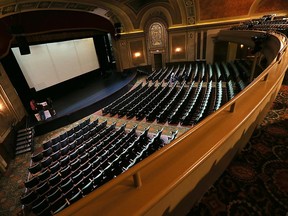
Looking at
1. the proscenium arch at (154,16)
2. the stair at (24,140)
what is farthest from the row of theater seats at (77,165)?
the proscenium arch at (154,16)

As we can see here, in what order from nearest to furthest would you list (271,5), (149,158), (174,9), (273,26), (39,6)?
(149,158), (273,26), (39,6), (271,5), (174,9)

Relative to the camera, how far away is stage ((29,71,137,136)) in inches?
352

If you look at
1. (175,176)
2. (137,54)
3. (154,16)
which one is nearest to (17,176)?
(175,176)

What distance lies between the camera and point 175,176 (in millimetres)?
1413

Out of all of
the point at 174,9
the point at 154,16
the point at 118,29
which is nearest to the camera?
the point at 174,9

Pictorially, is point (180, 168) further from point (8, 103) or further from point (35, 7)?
point (35, 7)

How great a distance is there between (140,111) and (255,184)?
280 inches

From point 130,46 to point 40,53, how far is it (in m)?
9.17

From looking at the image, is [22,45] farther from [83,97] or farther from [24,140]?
[83,97]

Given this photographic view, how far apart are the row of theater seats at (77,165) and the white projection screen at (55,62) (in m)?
5.62

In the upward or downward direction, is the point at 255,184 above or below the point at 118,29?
below

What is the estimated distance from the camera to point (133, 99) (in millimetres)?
11109

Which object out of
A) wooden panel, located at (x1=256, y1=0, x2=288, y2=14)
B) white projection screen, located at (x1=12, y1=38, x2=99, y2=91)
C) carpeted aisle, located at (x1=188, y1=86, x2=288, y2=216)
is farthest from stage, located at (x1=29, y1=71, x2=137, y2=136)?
wooden panel, located at (x1=256, y1=0, x2=288, y2=14)

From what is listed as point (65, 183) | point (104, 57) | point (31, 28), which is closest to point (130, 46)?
point (104, 57)
